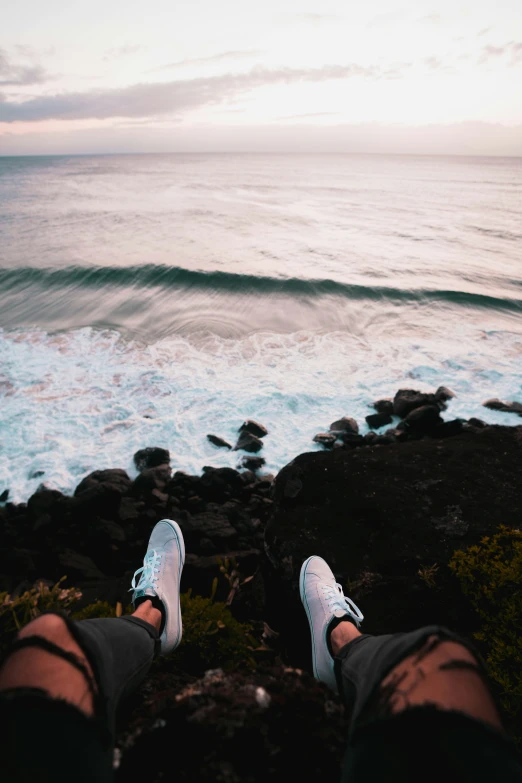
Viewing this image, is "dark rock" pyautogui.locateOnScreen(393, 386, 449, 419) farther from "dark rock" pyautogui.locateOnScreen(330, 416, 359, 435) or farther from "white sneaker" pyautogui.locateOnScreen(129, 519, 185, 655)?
"white sneaker" pyautogui.locateOnScreen(129, 519, 185, 655)

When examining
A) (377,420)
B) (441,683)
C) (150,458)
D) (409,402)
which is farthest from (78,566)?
(409,402)

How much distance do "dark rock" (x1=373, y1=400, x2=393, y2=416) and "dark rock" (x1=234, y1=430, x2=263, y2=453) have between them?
2240mm

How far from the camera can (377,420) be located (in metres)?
7.28

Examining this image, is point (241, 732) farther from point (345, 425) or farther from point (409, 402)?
point (409, 402)

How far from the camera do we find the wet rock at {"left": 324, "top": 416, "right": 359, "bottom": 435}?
23.4 feet

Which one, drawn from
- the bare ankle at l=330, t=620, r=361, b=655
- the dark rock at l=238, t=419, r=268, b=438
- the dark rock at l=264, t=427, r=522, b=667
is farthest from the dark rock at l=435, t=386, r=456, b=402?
the bare ankle at l=330, t=620, r=361, b=655

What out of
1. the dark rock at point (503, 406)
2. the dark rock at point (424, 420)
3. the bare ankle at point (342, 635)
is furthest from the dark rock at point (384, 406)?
the bare ankle at point (342, 635)

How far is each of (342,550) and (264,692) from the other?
2.04 m

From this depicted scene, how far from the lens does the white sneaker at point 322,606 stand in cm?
238

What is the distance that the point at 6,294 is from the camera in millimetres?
14781

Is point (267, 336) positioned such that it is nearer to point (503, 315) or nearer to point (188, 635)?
point (503, 315)

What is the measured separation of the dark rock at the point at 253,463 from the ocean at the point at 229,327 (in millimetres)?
173

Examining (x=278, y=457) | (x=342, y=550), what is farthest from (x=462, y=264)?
(x=342, y=550)

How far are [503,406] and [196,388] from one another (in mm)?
5543
